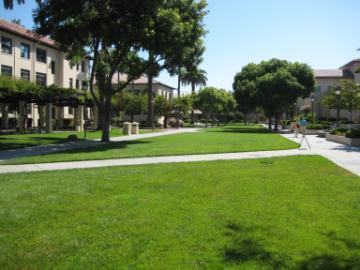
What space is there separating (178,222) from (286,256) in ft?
6.45

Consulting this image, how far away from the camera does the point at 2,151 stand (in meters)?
19.1

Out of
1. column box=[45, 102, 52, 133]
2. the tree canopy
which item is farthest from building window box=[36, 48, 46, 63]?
the tree canopy

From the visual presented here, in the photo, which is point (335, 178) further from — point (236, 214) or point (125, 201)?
point (125, 201)

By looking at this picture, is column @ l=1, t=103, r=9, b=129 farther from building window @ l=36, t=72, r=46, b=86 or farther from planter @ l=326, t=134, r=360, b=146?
planter @ l=326, t=134, r=360, b=146

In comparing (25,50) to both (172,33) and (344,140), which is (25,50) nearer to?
(172,33)

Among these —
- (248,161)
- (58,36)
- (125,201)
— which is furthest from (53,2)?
(125,201)

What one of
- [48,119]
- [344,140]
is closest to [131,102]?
[48,119]

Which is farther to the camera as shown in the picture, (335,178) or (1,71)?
(1,71)

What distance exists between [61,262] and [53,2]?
21.0 m

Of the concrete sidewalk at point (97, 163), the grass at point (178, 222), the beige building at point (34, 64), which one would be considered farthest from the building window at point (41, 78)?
the grass at point (178, 222)

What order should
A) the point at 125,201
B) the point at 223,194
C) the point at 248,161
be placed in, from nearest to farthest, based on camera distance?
the point at 125,201 → the point at 223,194 → the point at 248,161

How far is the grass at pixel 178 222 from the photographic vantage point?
5.18 meters

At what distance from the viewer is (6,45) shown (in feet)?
137

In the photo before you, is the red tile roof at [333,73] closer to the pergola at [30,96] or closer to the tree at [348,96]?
the tree at [348,96]
